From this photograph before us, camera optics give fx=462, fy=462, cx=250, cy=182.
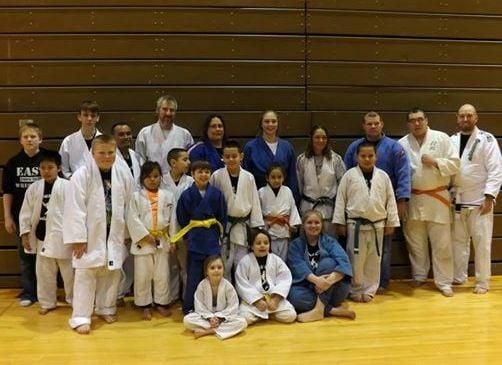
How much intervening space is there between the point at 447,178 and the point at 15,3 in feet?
15.1

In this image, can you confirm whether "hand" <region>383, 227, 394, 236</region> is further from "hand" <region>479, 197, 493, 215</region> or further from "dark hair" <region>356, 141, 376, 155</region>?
"hand" <region>479, 197, 493, 215</region>

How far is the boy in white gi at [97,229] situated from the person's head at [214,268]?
72 centimetres

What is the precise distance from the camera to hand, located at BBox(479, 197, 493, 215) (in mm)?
4406

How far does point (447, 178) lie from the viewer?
175 inches

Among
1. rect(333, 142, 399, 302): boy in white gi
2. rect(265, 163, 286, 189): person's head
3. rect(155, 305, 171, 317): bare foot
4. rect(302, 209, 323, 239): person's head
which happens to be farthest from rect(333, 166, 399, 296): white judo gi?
rect(155, 305, 171, 317): bare foot

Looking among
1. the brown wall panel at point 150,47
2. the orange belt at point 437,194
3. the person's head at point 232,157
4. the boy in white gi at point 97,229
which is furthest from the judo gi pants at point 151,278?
the orange belt at point 437,194

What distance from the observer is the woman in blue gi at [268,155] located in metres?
4.28

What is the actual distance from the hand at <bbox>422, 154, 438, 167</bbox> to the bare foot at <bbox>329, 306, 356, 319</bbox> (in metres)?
1.64

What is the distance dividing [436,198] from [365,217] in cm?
79

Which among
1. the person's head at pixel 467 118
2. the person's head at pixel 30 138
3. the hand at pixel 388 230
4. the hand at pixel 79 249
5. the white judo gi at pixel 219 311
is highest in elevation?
the person's head at pixel 467 118

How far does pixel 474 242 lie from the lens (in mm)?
4496

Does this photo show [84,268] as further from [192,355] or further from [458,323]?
[458,323]

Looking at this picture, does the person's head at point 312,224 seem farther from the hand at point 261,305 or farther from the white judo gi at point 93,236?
the white judo gi at point 93,236

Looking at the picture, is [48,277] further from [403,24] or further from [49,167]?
[403,24]
